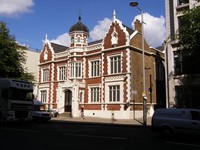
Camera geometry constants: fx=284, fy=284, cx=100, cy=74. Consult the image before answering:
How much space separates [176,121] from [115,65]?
2181 centimetres

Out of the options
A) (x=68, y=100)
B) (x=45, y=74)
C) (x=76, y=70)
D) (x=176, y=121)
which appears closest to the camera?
(x=176, y=121)

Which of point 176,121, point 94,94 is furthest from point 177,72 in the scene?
point 176,121

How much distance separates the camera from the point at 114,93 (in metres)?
36.7

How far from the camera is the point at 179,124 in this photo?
15750mm

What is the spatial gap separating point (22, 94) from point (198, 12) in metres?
14.8

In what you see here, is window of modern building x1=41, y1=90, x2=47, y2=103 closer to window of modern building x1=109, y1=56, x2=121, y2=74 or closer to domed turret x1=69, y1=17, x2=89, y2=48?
domed turret x1=69, y1=17, x2=89, y2=48

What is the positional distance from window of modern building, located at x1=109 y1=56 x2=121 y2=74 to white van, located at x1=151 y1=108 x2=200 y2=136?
66.1 ft

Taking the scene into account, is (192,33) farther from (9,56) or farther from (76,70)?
(76,70)

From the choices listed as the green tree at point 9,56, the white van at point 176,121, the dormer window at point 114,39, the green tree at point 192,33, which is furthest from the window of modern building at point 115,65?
the white van at point 176,121

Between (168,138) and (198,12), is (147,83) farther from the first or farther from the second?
(168,138)

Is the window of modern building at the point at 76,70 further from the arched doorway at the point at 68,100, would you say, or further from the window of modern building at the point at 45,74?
the window of modern building at the point at 45,74

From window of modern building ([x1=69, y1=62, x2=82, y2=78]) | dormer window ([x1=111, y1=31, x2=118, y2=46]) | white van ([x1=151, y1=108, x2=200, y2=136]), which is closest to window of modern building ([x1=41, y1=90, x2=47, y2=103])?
window of modern building ([x1=69, y1=62, x2=82, y2=78])

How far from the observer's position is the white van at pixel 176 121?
15.4 metres

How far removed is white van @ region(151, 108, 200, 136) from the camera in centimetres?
1537
